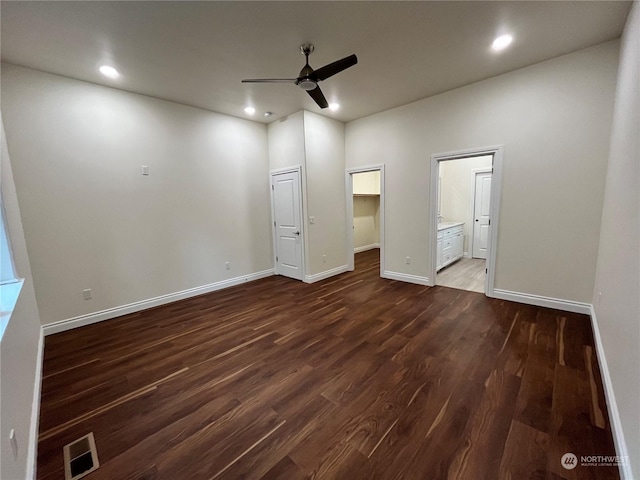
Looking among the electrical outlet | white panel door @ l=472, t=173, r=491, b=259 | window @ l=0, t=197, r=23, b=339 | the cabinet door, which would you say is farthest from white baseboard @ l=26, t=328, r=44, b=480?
white panel door @ l=472, t=173, r=491, b=259

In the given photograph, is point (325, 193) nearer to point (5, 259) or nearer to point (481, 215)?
point (481, 215)

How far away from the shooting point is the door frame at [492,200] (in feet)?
11.3

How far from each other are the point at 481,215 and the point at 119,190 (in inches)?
272

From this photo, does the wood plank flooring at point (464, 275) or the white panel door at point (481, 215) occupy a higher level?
the white panel door at point (481, 215)

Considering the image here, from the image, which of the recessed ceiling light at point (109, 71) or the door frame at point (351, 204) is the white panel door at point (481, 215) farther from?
the recessed ceiling light at point (109, 71)

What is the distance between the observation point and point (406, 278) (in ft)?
14.9

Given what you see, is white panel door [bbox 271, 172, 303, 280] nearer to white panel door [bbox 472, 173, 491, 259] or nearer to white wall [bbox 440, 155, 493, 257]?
white wall [bbox 440, 155, 493, 257]

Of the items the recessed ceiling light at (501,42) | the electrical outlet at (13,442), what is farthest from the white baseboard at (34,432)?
the recessed ceiling light at (501,42)

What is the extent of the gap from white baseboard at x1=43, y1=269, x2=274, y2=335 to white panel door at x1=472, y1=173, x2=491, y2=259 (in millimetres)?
5082

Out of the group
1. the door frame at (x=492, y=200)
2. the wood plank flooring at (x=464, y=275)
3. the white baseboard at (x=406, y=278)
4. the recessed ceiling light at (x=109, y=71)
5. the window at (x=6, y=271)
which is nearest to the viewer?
the window at (x=6, y=271)

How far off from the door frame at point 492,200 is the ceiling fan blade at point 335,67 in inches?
87.7

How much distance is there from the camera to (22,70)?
277cm

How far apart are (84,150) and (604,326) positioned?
579 cm

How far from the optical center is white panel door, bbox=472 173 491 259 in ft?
18.9
